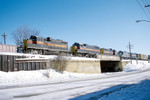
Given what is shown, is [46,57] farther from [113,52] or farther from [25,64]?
[113,52]

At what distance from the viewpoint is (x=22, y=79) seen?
14.6 meters

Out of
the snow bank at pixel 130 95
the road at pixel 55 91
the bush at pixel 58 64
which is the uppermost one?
the bush at pixel 58 64

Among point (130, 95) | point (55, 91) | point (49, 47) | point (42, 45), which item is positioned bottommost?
point (55, 91)

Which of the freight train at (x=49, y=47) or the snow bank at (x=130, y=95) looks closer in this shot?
the snow bank at (x=130, y=95)

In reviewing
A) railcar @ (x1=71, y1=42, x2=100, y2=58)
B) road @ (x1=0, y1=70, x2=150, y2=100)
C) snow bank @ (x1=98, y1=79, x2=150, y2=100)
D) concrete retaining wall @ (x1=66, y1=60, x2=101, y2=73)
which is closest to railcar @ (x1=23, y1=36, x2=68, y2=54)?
railcar @ (x1=71, y1=42, x2=100, y2=58)

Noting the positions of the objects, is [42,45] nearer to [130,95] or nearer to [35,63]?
[35,63]

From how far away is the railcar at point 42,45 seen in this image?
24653 mm

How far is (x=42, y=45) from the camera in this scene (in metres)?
27.5

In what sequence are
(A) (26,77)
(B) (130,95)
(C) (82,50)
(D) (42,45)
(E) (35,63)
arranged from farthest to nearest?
(C) (82,50)
(D) (42,45)
(E) (35,63)
(A) (26,77)
(B) (130,95)

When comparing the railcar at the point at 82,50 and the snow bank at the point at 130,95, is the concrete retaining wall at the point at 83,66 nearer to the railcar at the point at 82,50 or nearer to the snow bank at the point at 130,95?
the railcar at the point at 82,50

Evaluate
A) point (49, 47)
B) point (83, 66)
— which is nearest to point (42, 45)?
point (49, 47)

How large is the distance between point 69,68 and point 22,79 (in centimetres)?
975

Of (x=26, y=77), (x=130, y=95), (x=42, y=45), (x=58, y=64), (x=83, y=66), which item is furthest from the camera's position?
(x=42, y=45)

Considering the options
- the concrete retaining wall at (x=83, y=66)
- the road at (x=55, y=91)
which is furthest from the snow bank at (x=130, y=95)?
the concrete retaining wall at (x=83, y=66)
